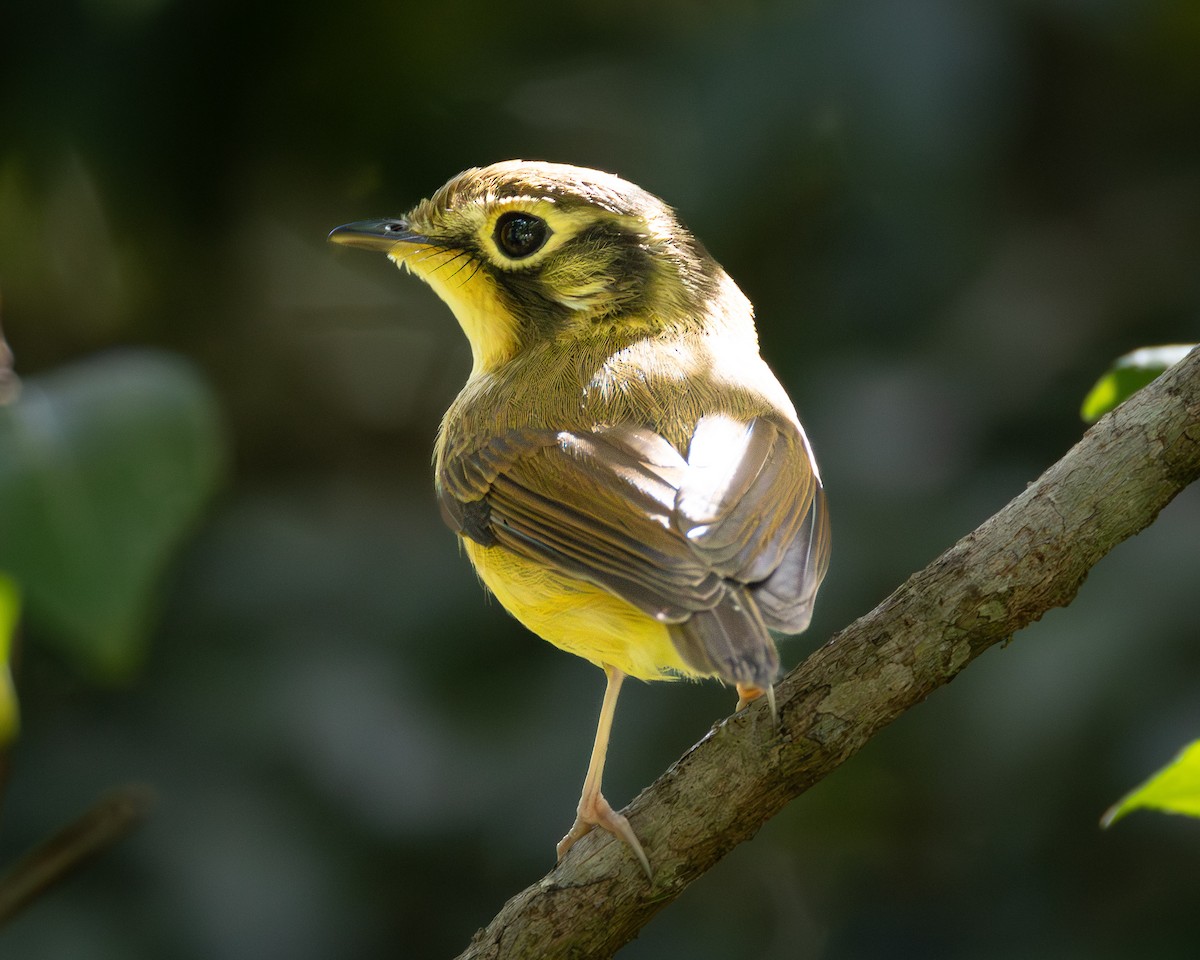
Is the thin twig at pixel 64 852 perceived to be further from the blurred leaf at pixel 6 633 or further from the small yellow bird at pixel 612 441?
the small yellow bird at pixel 612 441

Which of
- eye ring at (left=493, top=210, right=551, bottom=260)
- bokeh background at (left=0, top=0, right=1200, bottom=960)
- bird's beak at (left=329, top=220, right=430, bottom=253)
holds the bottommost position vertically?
bokeh background at (left=0, top=0, right=1200, bottom=960)

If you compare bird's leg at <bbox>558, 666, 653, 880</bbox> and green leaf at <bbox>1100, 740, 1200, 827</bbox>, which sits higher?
green leaf at <bbox>1100, 740, 1200, 827</bbox>

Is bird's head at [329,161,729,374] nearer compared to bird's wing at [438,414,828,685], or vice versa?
bird's wing at [438,414,828,685]

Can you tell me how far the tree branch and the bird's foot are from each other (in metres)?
0.02

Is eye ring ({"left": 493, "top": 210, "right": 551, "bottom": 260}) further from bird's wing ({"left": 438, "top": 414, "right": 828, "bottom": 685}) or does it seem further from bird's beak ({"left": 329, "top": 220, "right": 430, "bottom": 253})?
bird's wing ({"left": 438, "top": 414, "right": 828, "bottom": 685})

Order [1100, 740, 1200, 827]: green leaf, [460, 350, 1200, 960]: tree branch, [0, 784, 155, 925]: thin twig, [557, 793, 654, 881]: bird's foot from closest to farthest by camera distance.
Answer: [1100, 740, 1200, 827]: green leaf → [0, 784, 155, 925]: thin twig → [460, 350, 1200, 960]: tree branch → [557, 793, 654, 881]: bird's foot

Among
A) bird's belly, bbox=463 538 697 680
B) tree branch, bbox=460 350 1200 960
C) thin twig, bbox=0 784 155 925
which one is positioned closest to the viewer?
thin twig, bbox=0 784 155 925

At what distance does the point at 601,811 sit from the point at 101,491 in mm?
1062

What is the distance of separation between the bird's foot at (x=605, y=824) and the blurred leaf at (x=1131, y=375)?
1.11 meters

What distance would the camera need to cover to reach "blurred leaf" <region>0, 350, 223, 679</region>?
2.26 m

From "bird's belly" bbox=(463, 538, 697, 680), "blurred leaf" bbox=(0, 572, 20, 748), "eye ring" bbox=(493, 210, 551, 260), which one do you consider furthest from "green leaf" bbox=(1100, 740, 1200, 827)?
"eye ring" bbox=(493, 210, 551, 260)

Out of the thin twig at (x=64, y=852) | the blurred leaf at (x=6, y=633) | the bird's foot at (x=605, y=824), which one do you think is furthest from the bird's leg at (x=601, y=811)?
the blurred leaf at (x=6, y=633)

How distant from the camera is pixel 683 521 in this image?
2768mm

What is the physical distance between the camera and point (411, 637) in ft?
15.8
